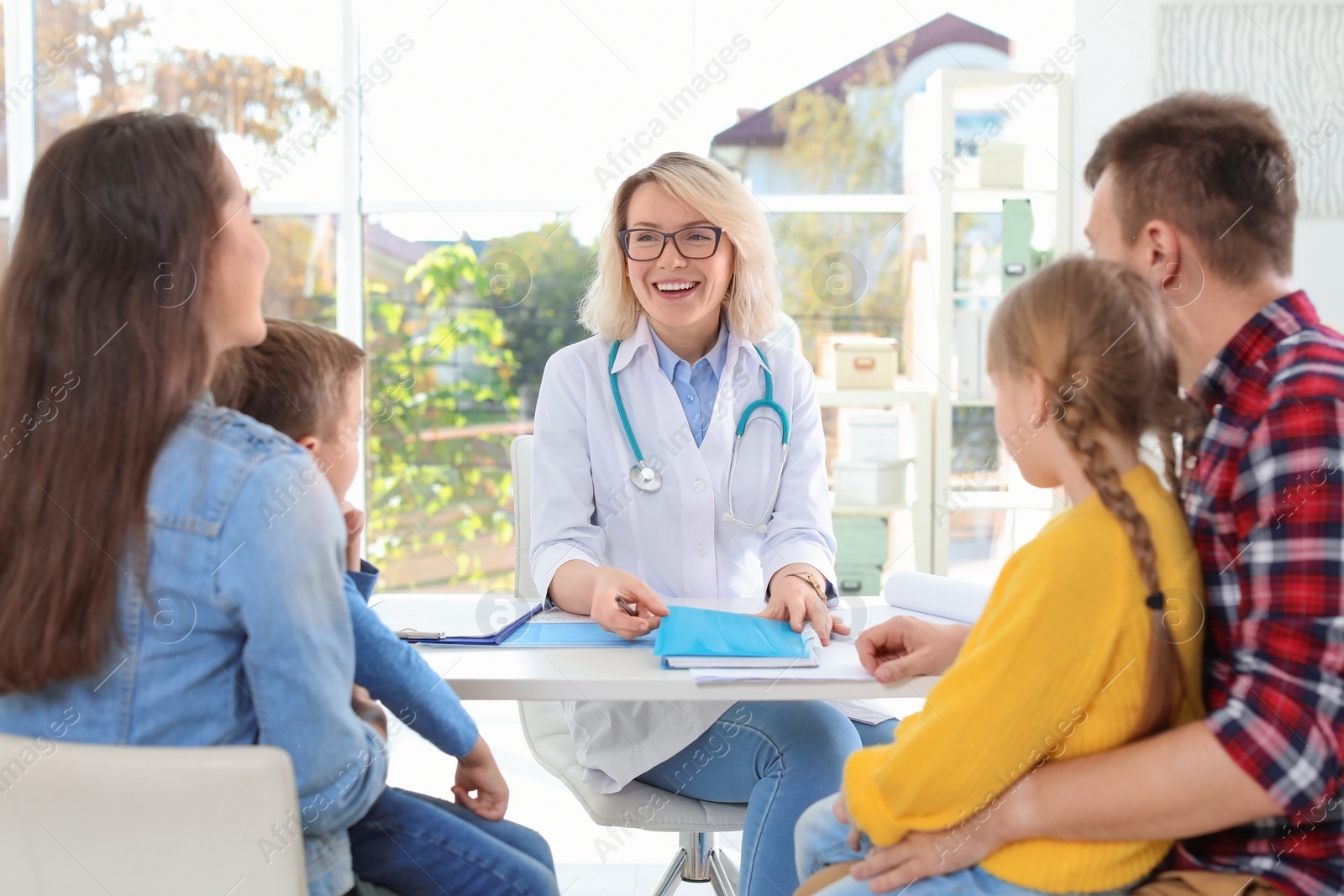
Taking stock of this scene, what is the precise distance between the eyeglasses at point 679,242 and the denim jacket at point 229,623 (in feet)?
3.47

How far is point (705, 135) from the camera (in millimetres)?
4004

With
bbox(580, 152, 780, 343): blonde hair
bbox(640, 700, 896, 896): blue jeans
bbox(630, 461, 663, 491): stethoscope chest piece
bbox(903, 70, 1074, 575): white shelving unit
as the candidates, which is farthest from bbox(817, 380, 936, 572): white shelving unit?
bbox(640, 700, 896, 896): blue jeans

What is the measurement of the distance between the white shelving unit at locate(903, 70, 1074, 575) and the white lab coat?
1.83 meters

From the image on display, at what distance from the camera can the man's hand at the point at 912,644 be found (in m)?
1.34

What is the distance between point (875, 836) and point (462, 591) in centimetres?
350

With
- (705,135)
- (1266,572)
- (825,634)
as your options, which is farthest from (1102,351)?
(705,135)

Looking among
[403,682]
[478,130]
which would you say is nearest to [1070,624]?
[403,682]

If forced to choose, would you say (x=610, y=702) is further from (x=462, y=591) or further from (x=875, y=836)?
(x=462, y=591)

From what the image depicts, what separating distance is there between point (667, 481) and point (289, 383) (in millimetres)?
708

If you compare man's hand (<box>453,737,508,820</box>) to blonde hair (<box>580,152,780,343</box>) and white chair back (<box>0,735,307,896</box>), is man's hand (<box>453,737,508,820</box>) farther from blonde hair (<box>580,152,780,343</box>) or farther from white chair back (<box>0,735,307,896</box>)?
blonde hair (<box>580,152,780,343</box>)

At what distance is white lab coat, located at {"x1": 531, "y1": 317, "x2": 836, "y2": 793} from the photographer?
190 centimetres

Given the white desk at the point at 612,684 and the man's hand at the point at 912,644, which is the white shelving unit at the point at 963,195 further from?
the white desk at the point at 612,684

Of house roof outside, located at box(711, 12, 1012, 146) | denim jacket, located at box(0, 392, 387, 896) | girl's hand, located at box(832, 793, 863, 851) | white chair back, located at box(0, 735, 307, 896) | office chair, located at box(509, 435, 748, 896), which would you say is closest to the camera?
white chair back, located at box(0, 735, 307, 896)

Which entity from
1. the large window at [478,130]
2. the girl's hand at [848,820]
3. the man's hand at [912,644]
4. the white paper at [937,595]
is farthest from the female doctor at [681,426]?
the large window at [478,130]
